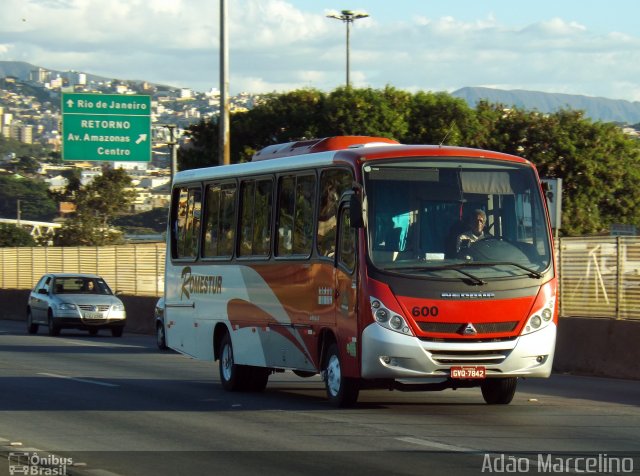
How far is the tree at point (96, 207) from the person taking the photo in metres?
76.0

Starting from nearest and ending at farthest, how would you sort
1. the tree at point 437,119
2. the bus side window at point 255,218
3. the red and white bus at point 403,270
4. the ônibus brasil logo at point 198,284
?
the red and white bus at point 403,270, the bus side window at point 255,218, the ônibus brasil logo at point 198,284, the tree at point 437,119

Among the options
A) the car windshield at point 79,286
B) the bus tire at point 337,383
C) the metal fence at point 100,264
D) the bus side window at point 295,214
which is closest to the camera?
the bus tire at point 337,383

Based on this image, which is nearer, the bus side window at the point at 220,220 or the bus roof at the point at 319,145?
the bus roof at the point at 319,145

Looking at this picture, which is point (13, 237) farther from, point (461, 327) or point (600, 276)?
point (461, 327)

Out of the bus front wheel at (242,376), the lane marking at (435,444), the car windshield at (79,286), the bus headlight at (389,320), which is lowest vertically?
the car windshield at (79,286)

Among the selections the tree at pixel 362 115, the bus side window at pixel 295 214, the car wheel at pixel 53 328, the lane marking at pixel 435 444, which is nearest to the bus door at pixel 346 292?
the bus side window at pixel 295 214

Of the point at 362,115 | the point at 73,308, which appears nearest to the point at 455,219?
the point at 73,308

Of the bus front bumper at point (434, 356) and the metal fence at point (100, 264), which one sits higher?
the bus front bumper at point (434, 356)

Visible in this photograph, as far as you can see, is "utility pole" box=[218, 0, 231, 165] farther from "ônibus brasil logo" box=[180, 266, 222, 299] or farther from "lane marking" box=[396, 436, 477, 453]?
"lane marking" box=[396, 436, 477, 453]

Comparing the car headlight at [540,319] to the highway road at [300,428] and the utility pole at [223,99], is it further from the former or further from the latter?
the utility pole at [223,99]

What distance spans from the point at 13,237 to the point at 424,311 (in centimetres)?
8173

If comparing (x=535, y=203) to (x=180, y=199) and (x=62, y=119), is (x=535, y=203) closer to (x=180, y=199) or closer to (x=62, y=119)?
(x=180, y=199)

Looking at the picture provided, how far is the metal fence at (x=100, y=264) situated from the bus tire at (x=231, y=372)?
20.3 m

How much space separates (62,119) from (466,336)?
25.8m
